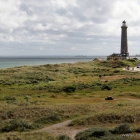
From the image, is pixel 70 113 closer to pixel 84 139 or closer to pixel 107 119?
pixel 107 119

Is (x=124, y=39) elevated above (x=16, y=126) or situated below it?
above

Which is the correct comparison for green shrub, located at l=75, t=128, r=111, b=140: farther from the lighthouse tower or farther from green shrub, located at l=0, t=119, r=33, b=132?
the lighthouse tower

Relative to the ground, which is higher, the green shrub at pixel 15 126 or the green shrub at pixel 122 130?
the green shrub at pixel 122 130

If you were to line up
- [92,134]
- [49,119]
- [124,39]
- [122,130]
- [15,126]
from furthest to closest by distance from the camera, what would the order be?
[124,39], [49,119], [15,126], [122,130], [92,134]

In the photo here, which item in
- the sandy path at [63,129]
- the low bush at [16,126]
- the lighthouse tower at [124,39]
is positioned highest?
the lighthouse tower at [124,39]

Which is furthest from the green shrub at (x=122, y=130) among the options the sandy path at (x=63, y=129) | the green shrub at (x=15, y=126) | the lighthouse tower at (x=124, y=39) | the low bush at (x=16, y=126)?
the lighthouse tower at (x=124, y=39)

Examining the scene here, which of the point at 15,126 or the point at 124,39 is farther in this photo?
the point at 124,39

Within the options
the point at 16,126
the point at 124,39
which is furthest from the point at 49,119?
the point at 124,39

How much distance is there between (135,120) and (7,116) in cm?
1176

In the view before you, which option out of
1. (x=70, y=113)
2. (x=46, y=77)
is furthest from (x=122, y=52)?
(x=70, y=113)

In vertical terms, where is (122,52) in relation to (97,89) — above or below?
above

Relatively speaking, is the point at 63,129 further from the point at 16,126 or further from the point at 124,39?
the point at 124,39

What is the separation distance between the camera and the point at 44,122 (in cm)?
2323

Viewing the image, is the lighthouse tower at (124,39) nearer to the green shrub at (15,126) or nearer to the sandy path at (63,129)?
the sandy path at (63,129)
